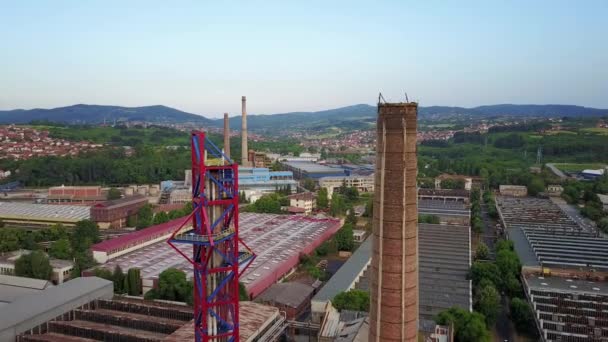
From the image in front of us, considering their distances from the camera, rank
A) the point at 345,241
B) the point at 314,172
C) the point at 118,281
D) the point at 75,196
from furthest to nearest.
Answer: the point at 314,172 → the point at 75,196 → the point at 345,241 → the point at 118,281

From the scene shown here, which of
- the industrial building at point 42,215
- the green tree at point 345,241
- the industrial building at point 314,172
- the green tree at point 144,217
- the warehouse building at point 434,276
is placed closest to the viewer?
the warehouse building at point 434,276

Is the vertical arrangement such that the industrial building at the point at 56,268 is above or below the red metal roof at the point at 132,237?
below

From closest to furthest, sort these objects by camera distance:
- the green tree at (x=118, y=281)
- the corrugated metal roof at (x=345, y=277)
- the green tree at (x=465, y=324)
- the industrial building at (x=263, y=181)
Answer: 1. the green tree at (x=465, y=324)
2. the corrugated metal roof at (x=345, y=277)
3. the green tree at (x=118, y=281)
4. the industrial building at (x=263, y=181)

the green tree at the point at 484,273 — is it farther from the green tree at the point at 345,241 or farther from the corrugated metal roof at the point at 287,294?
the green tree at the point at 345,241

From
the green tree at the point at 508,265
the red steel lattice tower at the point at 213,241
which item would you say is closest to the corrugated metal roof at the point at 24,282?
the red steel lattice tower at the point at 213,241

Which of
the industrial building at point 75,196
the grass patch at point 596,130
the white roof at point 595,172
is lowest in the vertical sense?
the industrial building at point 75,196

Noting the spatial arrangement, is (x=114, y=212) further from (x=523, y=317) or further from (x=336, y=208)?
(x=523, y=317)

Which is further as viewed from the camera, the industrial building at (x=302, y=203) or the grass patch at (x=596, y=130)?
the grass patch at (x=596, y=130)

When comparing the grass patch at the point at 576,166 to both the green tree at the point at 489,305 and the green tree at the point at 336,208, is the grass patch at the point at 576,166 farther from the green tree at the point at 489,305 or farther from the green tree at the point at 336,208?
the green tree at the point at 489,305

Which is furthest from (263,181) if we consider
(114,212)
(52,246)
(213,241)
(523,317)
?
(213,241)
